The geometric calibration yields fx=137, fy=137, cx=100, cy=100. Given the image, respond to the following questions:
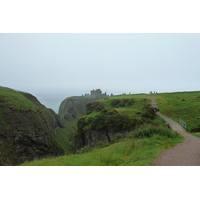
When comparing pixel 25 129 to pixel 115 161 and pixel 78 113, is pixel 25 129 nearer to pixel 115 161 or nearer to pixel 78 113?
pixel 115 161

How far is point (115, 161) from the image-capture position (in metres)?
7.32

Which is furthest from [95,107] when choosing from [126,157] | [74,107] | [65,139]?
[74,107]

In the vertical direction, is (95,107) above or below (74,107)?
above

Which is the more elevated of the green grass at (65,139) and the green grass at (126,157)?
the green grass at (126,157)

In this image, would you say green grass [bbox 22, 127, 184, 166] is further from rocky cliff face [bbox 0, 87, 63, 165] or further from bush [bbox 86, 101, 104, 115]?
bush [bbox 86, 101, 104, 115]

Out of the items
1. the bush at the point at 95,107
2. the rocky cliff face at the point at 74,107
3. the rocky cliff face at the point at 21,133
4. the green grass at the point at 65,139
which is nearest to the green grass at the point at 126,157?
the rocky cliff face at the point at 21,133

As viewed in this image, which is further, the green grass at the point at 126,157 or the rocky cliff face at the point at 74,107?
the rocky cliff face at the point at 74,107

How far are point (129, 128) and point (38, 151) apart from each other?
19280 millimetres

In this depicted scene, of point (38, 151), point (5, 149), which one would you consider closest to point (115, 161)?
point (5, 149)

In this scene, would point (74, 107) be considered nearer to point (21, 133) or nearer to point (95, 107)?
point (95, 107)

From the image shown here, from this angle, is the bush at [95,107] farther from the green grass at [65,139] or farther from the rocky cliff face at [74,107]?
the rocky cliff face at [74,107]

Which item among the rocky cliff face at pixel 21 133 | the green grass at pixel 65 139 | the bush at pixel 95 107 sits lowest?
the green grass at pixel 65 139

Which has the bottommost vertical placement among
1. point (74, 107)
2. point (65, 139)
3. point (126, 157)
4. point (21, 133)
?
point (65, 139)

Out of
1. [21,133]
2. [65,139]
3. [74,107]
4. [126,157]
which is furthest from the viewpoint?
[74,107]
